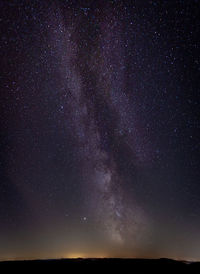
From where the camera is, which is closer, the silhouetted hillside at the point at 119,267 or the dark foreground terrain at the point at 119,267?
the dark foreground terrain at the point at 119,267

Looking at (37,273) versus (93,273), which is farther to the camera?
(37,273)

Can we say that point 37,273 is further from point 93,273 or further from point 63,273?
point 93,273

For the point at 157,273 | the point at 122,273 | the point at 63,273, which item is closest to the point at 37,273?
the point at 63,273

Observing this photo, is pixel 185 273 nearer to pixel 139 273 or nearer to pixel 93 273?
pixel 139 273

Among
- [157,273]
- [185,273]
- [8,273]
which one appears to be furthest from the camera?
[8,273]

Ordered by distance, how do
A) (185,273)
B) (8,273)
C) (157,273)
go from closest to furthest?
(185,273) < (157,273) < (8,273)

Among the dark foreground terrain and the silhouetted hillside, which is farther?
the silhouetted hillside

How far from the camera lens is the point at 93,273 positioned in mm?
9945

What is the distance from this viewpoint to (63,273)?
10602 mm

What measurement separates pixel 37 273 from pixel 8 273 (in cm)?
147

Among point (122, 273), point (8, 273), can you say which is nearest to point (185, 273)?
point (122, 273)

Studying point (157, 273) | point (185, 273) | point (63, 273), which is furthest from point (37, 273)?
point (185, 273)

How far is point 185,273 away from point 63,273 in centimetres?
605

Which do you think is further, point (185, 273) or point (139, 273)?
point (139, 273)
